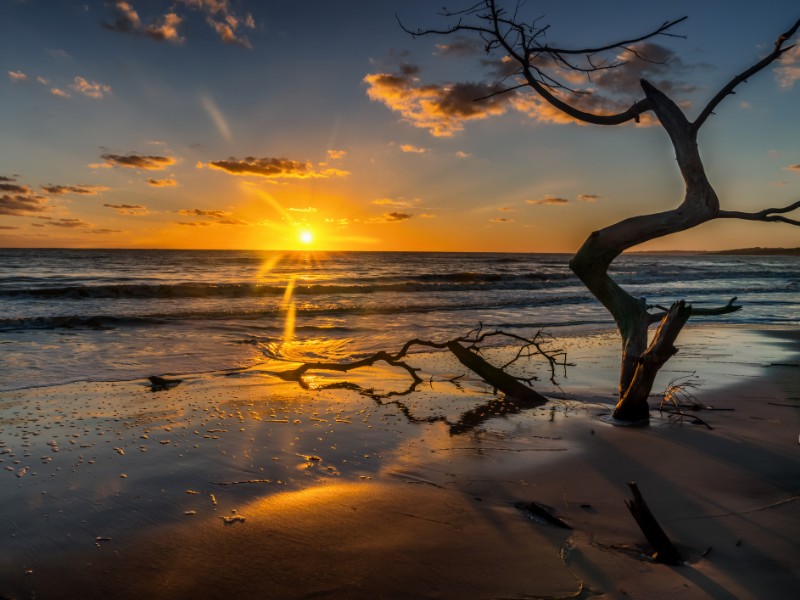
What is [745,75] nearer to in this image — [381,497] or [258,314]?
[381,497]

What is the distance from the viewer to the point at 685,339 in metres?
12.7

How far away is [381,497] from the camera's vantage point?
3799 millimetres

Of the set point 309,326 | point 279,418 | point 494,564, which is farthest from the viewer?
point 309,326

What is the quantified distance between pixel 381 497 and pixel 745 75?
14.5 feet

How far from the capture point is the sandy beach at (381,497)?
109 inches

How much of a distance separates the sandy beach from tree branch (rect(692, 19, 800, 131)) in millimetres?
3032

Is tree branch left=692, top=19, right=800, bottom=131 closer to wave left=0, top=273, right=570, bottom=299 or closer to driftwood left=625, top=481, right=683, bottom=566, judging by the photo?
driftwood left=625, top=481, right=683, bottom=566

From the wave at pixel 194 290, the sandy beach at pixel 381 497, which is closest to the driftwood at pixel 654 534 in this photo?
the sandy beach at pixel 381 497

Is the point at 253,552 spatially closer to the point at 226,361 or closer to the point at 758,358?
the point at 226,361

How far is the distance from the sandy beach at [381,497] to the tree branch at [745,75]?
3.03 meters

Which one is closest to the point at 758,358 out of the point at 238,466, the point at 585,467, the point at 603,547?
the point at 585,467

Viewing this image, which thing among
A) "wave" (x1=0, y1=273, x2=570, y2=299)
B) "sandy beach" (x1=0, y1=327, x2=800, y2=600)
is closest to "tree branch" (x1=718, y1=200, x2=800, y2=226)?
"sandy beach" (x1=0, y1=327, x2=800, y2=600)

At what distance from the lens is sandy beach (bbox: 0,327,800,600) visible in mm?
2760

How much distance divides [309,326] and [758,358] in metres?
11.0
